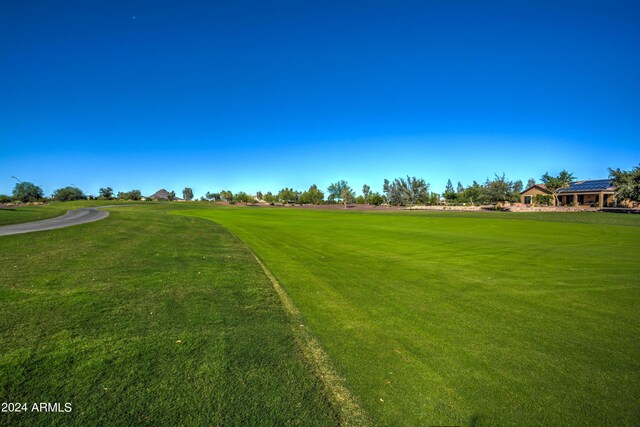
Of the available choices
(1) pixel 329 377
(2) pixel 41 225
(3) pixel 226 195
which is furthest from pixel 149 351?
(3) pixel 226 195

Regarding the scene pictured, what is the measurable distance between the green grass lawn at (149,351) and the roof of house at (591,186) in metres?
88.3

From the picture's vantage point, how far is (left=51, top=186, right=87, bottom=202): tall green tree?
121812mm

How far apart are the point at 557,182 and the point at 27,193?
172 metres

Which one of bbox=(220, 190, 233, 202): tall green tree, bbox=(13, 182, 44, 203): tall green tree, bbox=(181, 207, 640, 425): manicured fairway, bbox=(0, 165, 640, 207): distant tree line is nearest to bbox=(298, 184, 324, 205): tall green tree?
bbox=(0, 165, 640, 207): distant tree line

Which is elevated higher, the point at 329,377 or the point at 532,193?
the point at 532,193

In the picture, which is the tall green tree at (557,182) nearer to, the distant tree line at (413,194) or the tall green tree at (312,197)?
the distant tree line at (413,194)

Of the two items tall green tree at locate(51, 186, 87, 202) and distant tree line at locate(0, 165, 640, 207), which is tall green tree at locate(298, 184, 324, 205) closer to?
distant tree line at locate(0, 165, 640, 207)

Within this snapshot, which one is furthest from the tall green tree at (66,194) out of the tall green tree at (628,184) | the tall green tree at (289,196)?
the tall green tree at (628,184)

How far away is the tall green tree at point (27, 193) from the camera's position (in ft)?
374

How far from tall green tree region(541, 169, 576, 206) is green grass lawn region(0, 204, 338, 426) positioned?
315ft

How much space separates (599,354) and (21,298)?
1134cm

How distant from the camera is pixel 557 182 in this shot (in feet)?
268

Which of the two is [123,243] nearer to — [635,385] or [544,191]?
[635,385]

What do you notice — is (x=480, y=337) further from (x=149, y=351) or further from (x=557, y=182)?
(x=557, y=182)
